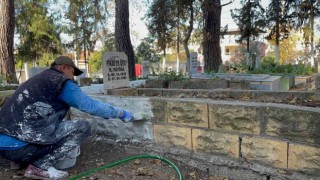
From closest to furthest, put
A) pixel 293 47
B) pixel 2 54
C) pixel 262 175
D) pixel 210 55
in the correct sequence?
1. pixel 262 175
2. pixel 2 54
3. pixel 210 55
4. pixel 293 47

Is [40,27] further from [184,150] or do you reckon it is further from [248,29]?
[184,150]

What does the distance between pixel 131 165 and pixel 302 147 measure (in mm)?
1724

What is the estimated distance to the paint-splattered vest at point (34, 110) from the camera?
10.1 feet

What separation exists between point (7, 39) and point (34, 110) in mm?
6389

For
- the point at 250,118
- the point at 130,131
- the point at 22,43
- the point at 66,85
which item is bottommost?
the point at 130,131

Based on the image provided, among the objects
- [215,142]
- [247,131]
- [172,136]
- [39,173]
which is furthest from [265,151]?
[39,173]

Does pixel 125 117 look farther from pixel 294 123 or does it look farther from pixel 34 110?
pixel 294 123

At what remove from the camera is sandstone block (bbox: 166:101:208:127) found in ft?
10.9

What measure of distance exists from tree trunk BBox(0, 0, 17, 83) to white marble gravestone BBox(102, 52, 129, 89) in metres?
4.59

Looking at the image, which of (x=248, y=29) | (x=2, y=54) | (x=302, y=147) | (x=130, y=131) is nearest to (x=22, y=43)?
(x=248, y=29)

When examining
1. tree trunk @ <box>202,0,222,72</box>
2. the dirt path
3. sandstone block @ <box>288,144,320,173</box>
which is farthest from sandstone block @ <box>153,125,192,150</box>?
tree trunk @ <box>202,0,222,72</box>

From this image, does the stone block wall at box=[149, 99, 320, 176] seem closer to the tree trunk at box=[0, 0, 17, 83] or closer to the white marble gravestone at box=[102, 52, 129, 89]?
the white marble gravestone at box=[102, 52, 129, 89]

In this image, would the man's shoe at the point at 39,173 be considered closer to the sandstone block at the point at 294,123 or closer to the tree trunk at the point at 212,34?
the sandstone block at the point at 294,123

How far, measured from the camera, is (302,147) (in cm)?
273
